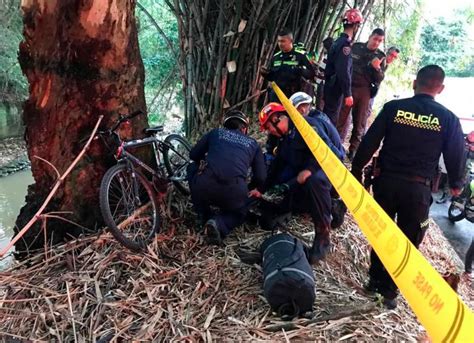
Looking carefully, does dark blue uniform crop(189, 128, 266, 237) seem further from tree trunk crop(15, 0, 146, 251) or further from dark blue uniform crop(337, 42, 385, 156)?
dark blue uniform crop(337, 42, 385, 156)

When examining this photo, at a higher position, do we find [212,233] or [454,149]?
[454,149]

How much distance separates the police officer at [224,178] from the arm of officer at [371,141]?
84cm

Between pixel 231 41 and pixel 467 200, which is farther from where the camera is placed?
pixel 467 200

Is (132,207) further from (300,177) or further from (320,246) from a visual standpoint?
(320,246)

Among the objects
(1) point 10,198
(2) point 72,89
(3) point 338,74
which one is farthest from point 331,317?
(1) point 10,198

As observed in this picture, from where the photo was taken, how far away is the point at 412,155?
2441mm

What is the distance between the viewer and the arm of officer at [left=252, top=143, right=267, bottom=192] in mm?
3237

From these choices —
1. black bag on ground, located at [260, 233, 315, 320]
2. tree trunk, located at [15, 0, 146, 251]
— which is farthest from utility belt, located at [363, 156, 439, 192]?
tree trunk, located at [15, 0, 146, 251]

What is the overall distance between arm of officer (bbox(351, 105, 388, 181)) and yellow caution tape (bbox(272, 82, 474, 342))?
35.0 inches

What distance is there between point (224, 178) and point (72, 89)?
1.29m

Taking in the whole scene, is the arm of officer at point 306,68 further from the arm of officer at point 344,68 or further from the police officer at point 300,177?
the police officer at point 300,177

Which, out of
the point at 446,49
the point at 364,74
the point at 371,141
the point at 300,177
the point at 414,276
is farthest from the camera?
the point at 446,49

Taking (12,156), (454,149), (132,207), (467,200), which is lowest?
(12,156)

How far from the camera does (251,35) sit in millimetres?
5203
